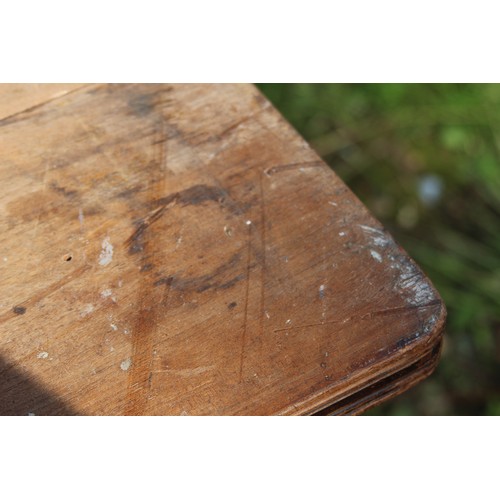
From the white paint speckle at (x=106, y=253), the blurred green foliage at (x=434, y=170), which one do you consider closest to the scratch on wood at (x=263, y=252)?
the white paint speckle at (x=106, y=253)

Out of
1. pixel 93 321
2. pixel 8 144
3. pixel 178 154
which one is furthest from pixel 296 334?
pixel 8 144

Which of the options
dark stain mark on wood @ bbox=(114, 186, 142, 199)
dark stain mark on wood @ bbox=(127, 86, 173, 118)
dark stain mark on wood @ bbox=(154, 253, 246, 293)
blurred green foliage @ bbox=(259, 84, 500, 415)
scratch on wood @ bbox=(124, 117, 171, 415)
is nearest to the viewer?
scratch on wood @ bbox=(124, 117, 171, 415)

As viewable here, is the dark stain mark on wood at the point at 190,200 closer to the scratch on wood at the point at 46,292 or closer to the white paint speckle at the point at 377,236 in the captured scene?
the scratch on wood at the point at 46,292

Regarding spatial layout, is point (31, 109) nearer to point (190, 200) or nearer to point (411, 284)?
point (190, 200)

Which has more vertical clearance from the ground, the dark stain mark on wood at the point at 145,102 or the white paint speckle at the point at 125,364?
the dark stain mark on wood at the point at 145,102

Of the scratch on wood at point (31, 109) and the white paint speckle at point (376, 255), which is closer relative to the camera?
the white paint speckle at point (376, 255)

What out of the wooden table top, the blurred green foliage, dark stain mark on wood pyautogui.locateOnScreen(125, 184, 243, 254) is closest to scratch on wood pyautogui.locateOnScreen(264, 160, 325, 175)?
the wooden table top

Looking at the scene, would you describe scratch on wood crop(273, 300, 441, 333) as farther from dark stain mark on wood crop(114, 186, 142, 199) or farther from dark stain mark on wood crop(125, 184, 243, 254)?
dark stain mark on wood crop(114, 186, 142, 199)

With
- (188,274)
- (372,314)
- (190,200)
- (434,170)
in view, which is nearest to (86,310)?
(188,274)

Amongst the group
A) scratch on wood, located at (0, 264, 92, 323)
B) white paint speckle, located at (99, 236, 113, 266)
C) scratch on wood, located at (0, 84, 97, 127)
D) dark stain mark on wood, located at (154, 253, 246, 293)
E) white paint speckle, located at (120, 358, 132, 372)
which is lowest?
white paint speckle, located at (120, 358, 132, 372)
